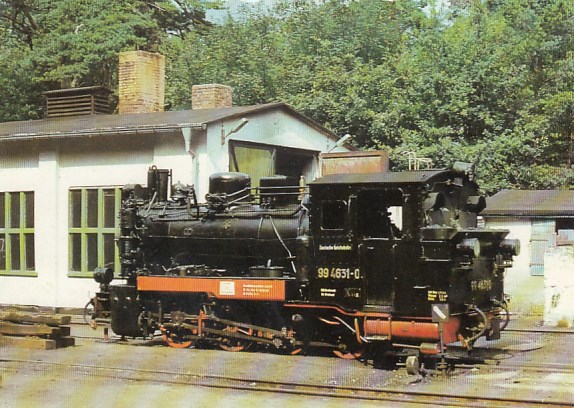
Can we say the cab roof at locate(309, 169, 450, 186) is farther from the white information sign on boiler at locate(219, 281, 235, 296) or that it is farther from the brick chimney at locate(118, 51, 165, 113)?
the brick chimney at locate(118, 51, 165, 113)

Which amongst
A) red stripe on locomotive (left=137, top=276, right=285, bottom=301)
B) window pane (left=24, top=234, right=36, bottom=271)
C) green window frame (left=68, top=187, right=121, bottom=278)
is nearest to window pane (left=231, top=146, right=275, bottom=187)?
green window frame (left=68, top=187, right=121, bottom=278)

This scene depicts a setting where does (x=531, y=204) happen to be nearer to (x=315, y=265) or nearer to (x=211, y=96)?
(x=211, y=96)

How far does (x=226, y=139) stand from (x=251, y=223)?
456 cm

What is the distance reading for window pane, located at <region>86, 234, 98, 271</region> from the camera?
18109 millimetres

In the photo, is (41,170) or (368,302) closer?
(368,302)

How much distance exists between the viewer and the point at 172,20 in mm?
37750

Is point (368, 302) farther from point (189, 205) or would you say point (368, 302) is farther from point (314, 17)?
point (314, 17)

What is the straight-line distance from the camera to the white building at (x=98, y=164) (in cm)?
1677

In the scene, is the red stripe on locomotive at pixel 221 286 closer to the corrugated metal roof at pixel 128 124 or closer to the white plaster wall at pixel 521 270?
the corrugated metal roof at pixel 128 124

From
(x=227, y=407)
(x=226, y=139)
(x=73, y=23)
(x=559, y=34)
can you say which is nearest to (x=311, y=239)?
(x=227, y=407)

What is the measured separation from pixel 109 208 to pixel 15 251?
3.17 metres

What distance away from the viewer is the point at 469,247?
34.8 feet

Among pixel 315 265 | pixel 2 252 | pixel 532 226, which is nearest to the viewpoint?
pixel 315 265

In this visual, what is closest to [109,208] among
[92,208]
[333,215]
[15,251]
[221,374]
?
[92,208]
